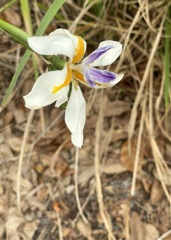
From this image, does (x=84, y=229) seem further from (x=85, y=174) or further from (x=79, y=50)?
(x=79, y=50)

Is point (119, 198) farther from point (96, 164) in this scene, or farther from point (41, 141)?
point (41, 141)

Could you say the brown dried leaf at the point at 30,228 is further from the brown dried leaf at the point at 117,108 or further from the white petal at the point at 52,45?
the white petal at the point at 52,45

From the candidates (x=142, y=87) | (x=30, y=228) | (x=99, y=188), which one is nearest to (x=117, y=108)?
(x=142, y=87)

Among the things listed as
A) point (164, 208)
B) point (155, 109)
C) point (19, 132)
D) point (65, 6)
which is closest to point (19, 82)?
point (19, 132)

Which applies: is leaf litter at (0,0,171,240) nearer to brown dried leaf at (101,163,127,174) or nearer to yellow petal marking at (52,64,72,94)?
brown dried leaf at (101,163,127,174)

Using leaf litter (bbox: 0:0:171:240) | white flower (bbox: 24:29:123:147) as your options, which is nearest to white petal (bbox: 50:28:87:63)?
white flower (bbox: 24:29:123:147)

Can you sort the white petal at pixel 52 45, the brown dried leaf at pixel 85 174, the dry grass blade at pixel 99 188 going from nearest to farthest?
1. the white petal at pixel 52 45
2. the dry grass blade at pixel 99 188
3. the brown dried leaf at pixel 85 174

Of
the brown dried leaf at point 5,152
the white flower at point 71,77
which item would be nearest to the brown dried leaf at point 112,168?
the brown dried leaf at point 5,152
